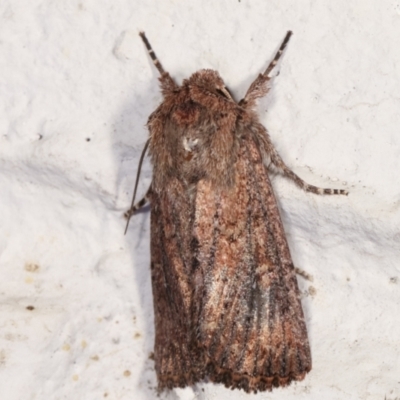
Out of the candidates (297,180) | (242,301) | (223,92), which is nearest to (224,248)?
(242,301)

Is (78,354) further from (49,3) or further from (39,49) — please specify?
(49,3)

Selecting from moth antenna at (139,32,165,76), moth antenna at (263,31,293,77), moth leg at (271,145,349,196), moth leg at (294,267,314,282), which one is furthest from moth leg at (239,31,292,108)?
moth leg at (294,267,314,282)

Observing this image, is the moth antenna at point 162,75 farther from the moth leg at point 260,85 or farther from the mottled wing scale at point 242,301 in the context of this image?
the mottled wing scale at point 242,301

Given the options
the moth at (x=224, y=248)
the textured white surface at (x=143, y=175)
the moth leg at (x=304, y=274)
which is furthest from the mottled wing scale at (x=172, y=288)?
the moth leg at (x=304, y=274)

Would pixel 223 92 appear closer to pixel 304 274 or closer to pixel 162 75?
pixel 162 75

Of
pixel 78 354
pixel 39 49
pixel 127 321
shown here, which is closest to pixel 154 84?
pixel 39 49
